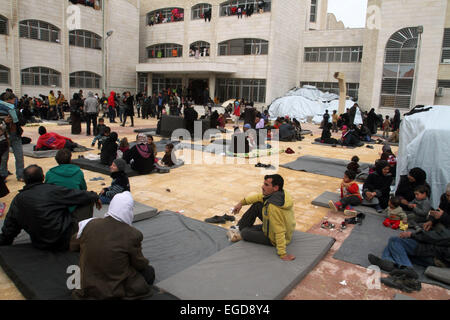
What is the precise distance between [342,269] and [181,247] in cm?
218

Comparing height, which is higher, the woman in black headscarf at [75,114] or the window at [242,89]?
the window at [242,89]

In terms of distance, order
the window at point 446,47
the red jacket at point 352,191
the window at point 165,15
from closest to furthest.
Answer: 1. the red jacket at point 352,191
2. the window at point 446,47
3. the window at point 165,15

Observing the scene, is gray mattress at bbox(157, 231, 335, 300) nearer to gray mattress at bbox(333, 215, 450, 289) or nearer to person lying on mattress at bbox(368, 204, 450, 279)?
gray mattress at bbox(333, 215, 450, 289)

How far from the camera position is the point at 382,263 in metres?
4.55

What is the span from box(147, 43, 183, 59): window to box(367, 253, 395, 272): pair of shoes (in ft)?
112

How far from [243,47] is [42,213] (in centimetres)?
2984

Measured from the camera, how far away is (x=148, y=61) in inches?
1521

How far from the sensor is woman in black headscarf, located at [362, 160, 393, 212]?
6.97 meters

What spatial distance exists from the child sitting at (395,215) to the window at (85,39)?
3068 centimetres

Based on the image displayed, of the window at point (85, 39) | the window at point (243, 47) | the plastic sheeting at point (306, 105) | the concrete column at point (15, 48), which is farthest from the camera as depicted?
the window at point (243, 47)

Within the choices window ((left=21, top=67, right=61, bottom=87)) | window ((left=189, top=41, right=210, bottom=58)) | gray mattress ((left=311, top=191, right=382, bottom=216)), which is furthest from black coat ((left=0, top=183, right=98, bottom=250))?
window ((left=189, top=41, right=210, bottom=58))

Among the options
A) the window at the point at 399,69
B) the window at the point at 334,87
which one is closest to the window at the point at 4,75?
the window at the point at 334,87

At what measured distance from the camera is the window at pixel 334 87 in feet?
99.5

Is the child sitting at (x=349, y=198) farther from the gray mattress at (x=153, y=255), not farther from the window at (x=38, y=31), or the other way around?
the window at (x=38, y=31)
